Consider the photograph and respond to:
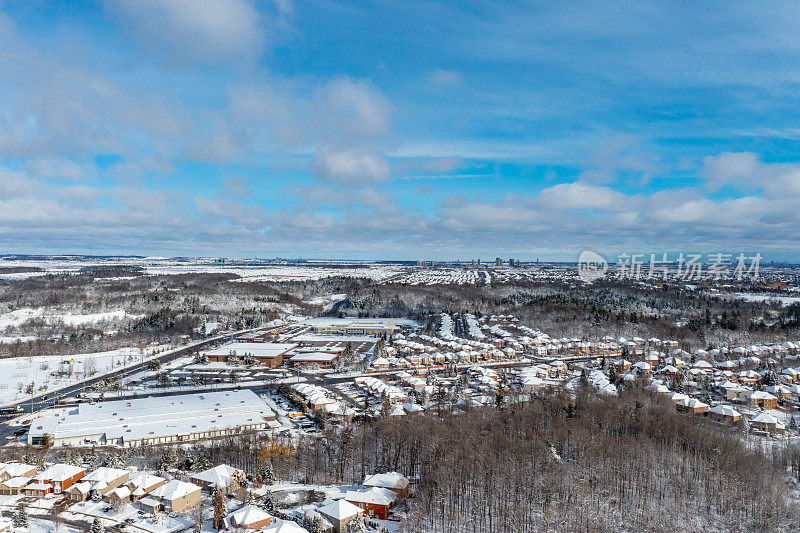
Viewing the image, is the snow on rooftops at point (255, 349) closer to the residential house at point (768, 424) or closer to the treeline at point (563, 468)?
the treeline at point (563, 468)

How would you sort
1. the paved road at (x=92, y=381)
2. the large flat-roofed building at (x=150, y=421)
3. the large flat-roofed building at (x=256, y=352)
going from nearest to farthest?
the large flat-roofed building at (x=150, y=421), the paved road at (x=92, y=381), the large flat-roofed building at (x=256, y=352)

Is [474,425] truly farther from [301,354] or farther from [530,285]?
[530,285]

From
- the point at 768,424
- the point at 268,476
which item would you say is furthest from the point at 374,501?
the point at 768,424

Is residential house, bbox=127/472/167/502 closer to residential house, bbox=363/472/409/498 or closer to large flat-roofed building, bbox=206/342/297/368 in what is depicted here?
residential house, bbox=363/472/409/498

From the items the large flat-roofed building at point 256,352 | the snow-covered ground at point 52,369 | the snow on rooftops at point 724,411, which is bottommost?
the snow-covered ground at point 52,369

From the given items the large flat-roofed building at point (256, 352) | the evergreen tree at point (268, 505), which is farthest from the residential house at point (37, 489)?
the large flat-roofed building at point (256, 352)

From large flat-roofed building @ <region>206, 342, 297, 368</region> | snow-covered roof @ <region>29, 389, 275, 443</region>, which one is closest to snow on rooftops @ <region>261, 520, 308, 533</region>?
snow-covered roof @ <region>29, 389, 275, 443</region>

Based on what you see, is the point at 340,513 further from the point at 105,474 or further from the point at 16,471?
the point at 16,471
